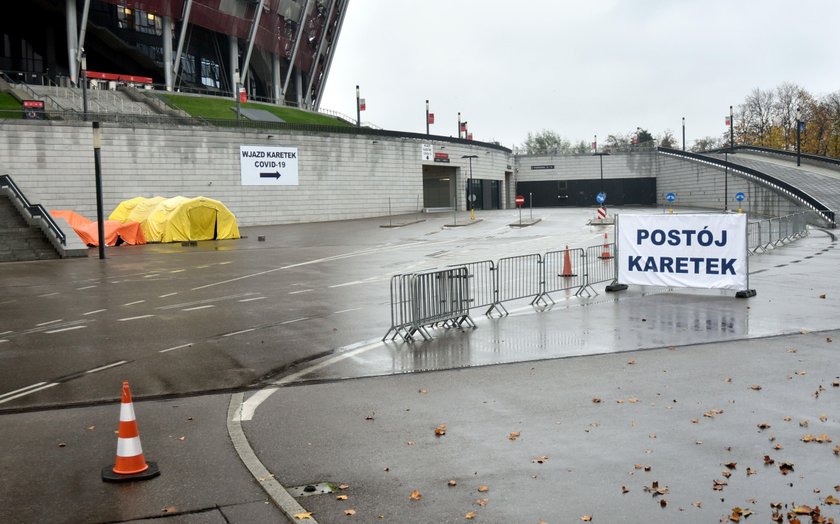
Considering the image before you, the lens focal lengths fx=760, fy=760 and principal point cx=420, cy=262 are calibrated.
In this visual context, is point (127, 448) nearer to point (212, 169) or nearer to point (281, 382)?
point (281, 382)

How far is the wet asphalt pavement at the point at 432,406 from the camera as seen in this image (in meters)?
5.83

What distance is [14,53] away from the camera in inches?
2537

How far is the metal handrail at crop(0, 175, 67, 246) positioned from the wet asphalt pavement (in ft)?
44.4

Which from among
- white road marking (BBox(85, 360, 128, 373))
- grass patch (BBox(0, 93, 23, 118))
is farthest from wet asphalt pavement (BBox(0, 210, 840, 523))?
grass patch (BBox(0, 93, 23, 118))

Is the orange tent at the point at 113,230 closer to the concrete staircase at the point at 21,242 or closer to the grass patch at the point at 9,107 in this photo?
the concrete staircase at the point at 21,242

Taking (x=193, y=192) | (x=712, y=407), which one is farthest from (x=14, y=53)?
(x=712, y=407)

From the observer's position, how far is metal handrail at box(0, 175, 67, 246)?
30.1 meters

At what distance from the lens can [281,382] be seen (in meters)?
9.77

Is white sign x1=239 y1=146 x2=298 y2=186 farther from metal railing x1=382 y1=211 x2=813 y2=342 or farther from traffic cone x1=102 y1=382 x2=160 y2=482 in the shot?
traffic cone x1=102 y1=382 x2=160 y2=482

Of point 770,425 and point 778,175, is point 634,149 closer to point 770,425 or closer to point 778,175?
point 778,175

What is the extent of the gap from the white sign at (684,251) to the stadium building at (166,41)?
1740 inches

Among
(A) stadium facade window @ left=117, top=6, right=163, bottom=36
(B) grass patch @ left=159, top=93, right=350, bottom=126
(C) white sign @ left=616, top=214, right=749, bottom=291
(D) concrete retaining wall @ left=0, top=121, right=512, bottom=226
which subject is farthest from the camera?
(A) stadium facade window @ left=117, top=6, right=163, bottom=36

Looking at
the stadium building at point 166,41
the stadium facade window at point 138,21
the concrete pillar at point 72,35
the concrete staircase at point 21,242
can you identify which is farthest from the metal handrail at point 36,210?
the stadium facade window at point 138,21

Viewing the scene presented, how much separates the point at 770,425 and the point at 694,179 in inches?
2741
